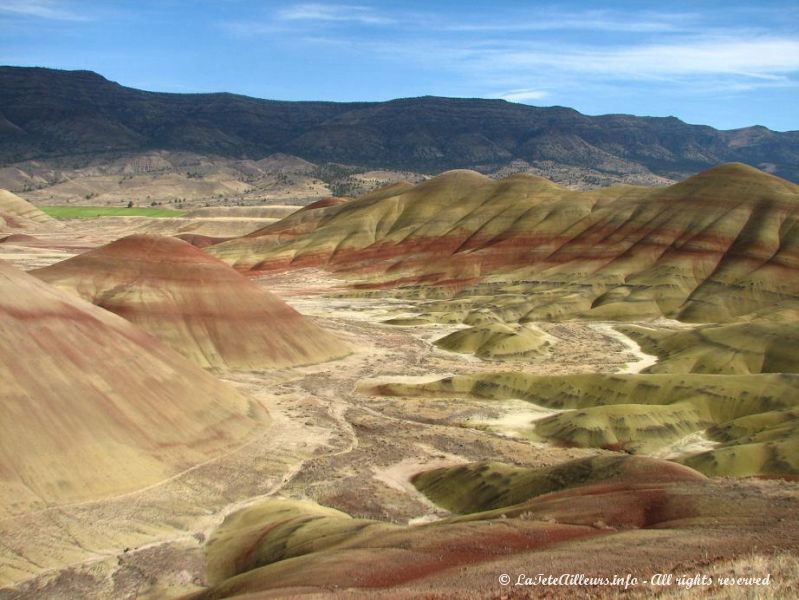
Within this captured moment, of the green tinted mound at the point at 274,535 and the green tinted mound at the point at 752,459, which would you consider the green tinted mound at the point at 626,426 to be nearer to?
the green tinted mound at the point at 752,459

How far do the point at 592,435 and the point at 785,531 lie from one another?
989 inches

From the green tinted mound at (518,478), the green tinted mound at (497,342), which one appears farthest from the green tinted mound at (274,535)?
the green tinted mound at (497,342)

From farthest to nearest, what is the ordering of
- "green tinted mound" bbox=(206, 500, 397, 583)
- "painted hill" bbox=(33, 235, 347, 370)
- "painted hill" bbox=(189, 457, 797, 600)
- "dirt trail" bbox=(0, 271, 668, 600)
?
1. "painted hill" bbox=(33, 235, 347, 370)
2. "dirt trail" bbox=(0, 271, 668, 600)
3. "green tinted mound" bbox=(206, 500, 397, 583)
4. "painted hill" bbox=(189, 457, 797, 600)

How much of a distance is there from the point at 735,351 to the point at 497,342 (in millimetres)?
19892

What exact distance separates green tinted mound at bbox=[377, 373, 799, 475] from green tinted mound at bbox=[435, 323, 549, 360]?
1425cm

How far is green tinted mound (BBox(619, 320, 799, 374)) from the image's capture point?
6216 cm

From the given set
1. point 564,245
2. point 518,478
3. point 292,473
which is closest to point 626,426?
point 518,478

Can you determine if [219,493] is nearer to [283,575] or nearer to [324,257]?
[283,575]

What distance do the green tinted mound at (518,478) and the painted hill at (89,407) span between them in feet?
38.4

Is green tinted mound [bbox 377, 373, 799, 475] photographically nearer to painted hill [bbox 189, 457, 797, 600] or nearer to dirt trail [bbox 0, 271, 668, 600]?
dirt trail [bbox 0, 271, 668, 600]

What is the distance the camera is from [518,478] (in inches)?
1330

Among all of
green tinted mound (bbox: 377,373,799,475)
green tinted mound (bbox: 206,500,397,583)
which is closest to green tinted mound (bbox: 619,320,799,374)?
green tinted mound (bbox: 377,373,799,475)

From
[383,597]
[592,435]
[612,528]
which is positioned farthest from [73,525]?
[592,435]

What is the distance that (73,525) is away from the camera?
1172 inches
